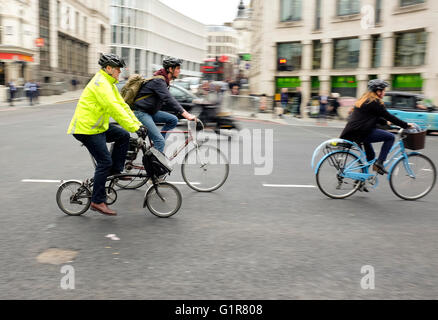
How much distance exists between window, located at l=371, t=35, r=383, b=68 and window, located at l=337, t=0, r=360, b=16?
236 cm

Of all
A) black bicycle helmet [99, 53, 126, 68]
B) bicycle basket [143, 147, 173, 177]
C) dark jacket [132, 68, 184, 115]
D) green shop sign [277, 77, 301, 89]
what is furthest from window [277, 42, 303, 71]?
black bicycle helmet [99, 53, 126, 68]

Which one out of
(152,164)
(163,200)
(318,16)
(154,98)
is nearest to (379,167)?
(163,200)

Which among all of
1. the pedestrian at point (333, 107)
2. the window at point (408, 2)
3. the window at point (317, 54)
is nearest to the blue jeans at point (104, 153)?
the pedestrian at point (333, 107)

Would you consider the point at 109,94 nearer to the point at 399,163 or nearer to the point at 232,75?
the point at 399,163

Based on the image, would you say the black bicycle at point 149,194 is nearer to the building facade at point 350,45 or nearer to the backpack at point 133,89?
the backpack at point 133,89

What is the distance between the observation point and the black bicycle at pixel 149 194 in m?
5.39

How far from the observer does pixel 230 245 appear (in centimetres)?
445

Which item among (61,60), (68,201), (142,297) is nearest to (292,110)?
(68,201)

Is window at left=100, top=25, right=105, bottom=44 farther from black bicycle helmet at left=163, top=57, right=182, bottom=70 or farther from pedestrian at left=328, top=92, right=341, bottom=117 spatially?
black bicycle helmet at left=163, top=57, right=182, bottom=70

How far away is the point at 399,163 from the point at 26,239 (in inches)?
202

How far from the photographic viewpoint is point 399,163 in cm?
656

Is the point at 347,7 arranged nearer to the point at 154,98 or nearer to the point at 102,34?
the point at 154,98

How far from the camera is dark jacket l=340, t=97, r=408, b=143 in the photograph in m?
6.18

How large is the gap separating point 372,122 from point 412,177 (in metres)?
1.10
